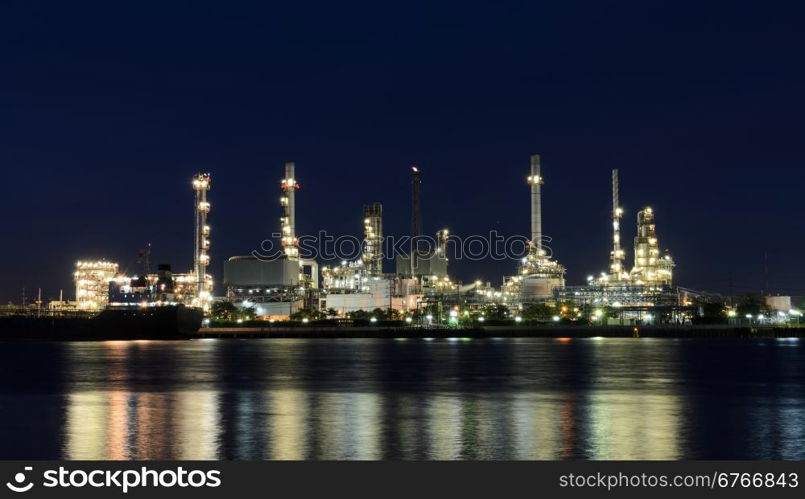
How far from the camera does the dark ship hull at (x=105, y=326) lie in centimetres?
10950

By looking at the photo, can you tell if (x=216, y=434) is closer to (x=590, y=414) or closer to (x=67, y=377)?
(x=590, y=414)

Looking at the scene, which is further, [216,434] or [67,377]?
[67,377]

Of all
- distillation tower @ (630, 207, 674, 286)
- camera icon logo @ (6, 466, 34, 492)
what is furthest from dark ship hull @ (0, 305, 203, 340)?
camera icon logo @ (6, 466, 34, 492)

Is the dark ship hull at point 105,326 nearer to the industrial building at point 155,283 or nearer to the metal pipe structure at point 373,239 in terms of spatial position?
the industrial building at point 155,283

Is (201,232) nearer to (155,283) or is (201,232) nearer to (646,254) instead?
(155,283)

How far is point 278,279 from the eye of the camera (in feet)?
492

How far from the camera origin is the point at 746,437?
24.4 m

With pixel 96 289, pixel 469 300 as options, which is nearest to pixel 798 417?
pixel 469 300

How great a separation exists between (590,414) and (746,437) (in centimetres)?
535

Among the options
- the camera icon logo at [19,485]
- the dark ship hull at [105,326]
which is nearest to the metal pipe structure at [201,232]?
the dark ship hull at [105,326]

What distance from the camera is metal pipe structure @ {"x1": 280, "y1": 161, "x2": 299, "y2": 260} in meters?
153

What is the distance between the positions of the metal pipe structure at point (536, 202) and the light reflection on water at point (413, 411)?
9497 cm

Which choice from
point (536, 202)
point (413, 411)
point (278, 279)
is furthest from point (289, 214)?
point (413, 411)

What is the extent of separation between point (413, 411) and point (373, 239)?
405ft
